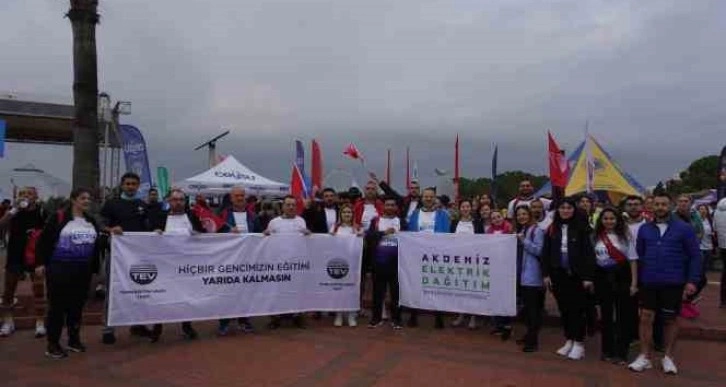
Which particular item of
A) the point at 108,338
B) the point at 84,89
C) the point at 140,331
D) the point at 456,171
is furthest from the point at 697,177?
the point at 108,338

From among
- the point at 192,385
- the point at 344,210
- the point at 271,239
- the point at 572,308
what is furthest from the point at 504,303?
the point at 192,385

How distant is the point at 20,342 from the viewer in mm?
7012

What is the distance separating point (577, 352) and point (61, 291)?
5.66m

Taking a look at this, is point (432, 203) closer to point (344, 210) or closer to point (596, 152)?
point (344, 210)

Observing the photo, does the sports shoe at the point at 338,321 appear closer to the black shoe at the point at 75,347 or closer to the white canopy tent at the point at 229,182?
the black shoe at the point at 75,347

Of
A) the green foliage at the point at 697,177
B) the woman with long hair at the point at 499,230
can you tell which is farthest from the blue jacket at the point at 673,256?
the green foliage at the point at 697,177

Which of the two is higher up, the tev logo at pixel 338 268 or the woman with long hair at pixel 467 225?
the woman with long hair at pixel 467 225

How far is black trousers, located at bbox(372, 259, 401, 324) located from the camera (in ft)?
26.7

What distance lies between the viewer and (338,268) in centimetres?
830

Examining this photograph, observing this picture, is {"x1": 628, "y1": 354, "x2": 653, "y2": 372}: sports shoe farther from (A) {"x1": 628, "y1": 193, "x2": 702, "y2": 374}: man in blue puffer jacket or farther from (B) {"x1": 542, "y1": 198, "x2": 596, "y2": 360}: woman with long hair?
(B) {"x1": 542, "y1": 198, "x2": 596, "y2": 360}: woman with long hair

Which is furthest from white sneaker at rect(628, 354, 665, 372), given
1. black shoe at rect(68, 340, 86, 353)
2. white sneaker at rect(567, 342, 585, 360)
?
black shoe at rect(68, 340, 86, 353)

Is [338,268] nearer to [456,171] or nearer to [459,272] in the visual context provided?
[459,272]

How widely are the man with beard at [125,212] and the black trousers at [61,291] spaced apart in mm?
474

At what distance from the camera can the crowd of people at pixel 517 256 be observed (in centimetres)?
611
